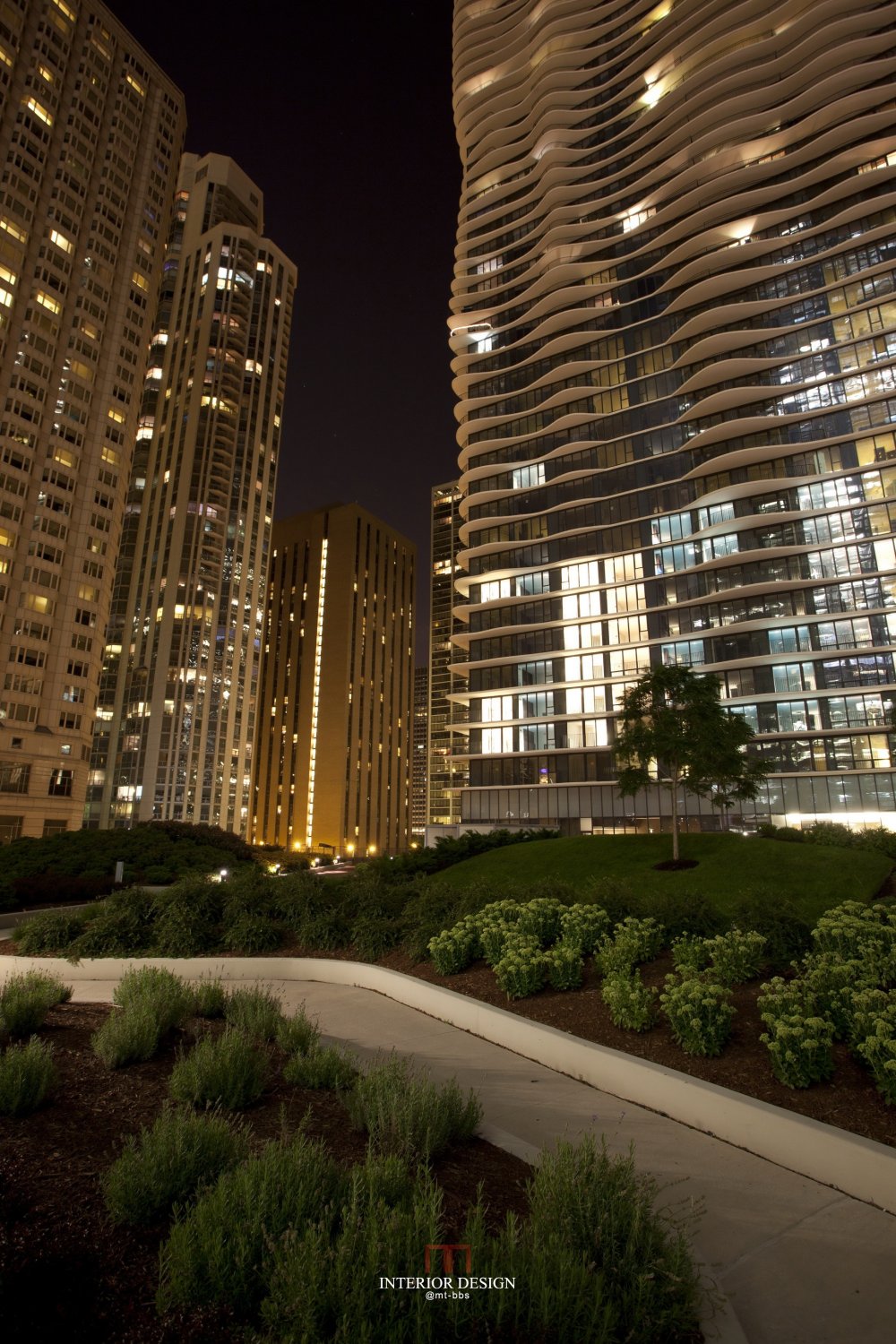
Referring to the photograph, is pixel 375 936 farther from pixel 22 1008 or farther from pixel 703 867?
pixel 703 867

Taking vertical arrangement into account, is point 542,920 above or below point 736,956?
above

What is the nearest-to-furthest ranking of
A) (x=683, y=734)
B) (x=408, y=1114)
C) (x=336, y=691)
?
(x=408, y=1114) < (x=683, y=734) < (x=336, y=691)

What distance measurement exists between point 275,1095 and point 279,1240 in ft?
10.9

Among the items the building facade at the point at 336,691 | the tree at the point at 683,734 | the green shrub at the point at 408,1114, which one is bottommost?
the green shrub at the point at 408,1114

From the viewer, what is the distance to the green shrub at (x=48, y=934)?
15695 mm

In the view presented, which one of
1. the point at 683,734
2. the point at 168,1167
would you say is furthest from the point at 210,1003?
the point at 683,734

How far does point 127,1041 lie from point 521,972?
5449 millimetres

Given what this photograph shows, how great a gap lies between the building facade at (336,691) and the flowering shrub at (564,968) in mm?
132322

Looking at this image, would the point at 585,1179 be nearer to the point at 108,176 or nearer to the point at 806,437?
the point at 806,437

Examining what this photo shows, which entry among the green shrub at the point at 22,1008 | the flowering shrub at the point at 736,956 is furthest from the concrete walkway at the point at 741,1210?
the green shrub at the point at 22,1008

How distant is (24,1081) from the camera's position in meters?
6.49

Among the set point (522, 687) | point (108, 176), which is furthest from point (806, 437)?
point (108, 176)

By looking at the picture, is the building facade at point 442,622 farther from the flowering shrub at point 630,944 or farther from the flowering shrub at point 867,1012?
the flowering shrub at point 867,1012

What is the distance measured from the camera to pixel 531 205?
281 feet
